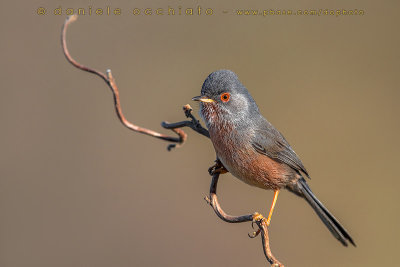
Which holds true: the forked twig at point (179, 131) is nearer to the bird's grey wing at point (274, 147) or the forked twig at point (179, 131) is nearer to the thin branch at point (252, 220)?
the thin branch at point (252, 220)

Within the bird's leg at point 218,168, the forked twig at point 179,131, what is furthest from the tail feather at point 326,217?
the forked twig at point 179,131

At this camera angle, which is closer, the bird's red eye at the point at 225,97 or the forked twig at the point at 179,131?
the forked twig at the point at 179,131

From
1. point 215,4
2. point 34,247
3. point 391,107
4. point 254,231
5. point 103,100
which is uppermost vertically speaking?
point 215,4

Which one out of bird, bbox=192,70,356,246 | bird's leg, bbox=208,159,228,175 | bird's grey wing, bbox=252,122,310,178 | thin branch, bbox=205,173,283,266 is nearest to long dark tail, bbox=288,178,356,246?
bird, bbox=192,70,356,246

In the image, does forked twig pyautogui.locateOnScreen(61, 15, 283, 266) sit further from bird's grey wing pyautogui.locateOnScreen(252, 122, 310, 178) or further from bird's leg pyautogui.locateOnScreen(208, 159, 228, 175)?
bird's grey wing pyautogui.locateOnScreen(252, 122, 310, 178)

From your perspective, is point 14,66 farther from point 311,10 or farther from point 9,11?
point 311,10

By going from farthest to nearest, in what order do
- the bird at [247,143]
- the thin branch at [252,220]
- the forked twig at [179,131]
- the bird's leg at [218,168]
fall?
the bird's leg at [218,168] → the bird at [247,143] → the forked twig at [179,131] → the thin branch at [252,220]

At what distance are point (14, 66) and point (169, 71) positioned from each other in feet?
7.08

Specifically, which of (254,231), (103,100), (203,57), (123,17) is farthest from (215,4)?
(254,231)

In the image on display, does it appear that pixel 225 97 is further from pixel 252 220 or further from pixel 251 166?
pixel 252 220

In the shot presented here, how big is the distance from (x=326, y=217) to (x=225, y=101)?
3.83ft

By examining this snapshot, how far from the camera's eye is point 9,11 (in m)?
6.71

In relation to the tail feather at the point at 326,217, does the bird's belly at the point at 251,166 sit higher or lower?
higher

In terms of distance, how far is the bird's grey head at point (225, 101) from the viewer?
11.5ft
